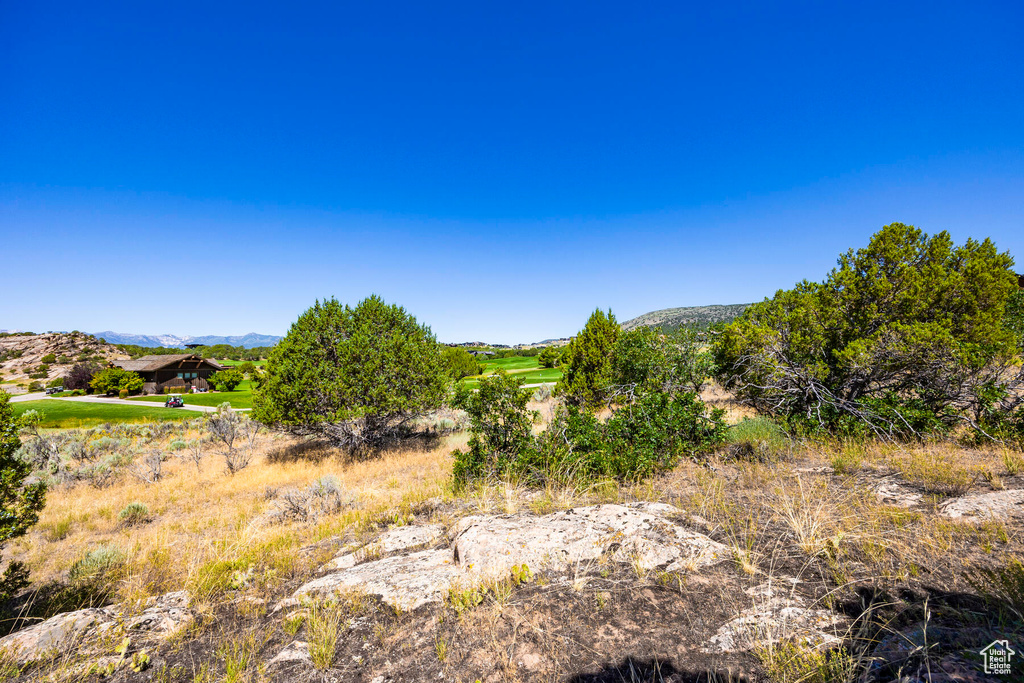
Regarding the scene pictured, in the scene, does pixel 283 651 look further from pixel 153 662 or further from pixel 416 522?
pixel 416 522

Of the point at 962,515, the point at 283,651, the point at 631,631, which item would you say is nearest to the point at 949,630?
the point at 631,631

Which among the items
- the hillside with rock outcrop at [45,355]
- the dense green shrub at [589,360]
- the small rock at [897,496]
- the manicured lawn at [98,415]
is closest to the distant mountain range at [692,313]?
the dense green shrub at [589,360]

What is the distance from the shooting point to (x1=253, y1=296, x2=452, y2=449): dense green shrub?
1227 centimetres

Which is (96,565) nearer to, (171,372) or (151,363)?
(171,372)

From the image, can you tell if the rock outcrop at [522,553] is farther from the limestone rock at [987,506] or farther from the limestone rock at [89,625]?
the limestone rock at [987,506]

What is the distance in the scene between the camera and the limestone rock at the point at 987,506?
3766 mm

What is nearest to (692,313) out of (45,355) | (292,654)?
(292,654)

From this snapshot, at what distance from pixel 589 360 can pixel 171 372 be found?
6196cm

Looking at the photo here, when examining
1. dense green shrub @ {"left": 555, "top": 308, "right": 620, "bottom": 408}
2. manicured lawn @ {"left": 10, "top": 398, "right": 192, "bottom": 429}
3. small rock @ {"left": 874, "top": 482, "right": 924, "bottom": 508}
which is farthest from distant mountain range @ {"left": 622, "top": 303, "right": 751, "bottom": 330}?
small rock @ {"left": 874, "top": 482, "right": 924, "bottom": 508}

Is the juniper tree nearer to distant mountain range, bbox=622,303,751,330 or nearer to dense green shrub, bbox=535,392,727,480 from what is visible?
dense green shrub, bbox=535,392,727,480

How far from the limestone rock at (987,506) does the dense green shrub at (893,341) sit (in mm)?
3180

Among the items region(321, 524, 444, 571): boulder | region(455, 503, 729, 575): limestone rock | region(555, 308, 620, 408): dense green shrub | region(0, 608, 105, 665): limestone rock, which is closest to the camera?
region(0, 608, 105, 665): limestone rock

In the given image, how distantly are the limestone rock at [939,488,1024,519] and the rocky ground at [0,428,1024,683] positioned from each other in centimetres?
3

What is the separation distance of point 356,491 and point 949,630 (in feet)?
29.7
